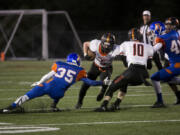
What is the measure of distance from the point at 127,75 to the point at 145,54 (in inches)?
20.0

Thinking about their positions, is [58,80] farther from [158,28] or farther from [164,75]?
[158,28]

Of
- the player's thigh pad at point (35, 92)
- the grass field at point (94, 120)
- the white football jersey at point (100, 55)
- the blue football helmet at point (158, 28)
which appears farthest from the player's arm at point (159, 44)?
the player's thigh pad at point (35, 92)

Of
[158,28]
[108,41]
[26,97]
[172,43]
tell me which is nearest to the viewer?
[26,97]

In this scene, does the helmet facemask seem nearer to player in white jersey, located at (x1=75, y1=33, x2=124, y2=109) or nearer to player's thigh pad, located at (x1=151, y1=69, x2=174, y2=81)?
player in white jersey, located at (x1=75, y1=33, x2=124, y2=109)

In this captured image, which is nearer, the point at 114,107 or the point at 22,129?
the point at 22,129

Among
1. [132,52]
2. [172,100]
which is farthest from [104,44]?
[172,100]

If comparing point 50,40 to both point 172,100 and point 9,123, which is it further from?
point 9,123

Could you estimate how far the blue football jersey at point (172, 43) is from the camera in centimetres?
905

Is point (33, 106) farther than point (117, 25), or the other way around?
point (117, 25)

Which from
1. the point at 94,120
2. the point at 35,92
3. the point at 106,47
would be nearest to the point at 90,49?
the point at 106,47

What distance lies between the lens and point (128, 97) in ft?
Answer: 36.4

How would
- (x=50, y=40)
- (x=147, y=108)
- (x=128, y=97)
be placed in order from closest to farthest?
1. (x=147, y=108)
2. (x=128, y=97)
3. (x=50, y=40)

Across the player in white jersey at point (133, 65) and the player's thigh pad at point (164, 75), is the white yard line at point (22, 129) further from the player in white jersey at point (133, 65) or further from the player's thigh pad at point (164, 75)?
the player's thigh pad at point (164, 75)

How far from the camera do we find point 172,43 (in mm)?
9055
